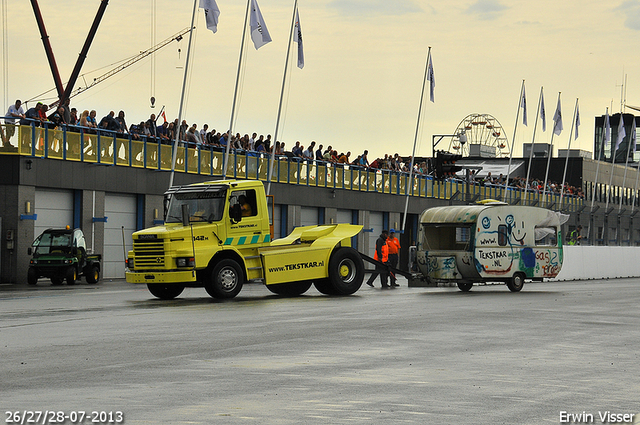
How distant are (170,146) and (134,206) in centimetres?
287

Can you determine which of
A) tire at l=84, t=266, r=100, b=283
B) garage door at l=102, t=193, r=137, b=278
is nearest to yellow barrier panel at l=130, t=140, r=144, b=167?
garage door at l=102, t=193, r=137, b=278

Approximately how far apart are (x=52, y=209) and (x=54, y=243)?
3.73m

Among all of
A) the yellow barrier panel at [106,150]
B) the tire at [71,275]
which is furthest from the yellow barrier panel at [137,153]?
the tire at [71,275]

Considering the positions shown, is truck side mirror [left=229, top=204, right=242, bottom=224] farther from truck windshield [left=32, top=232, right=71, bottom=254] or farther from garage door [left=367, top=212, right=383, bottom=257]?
garage door [left=367, top=212, right=383, bottom=257]

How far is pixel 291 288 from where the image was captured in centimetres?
2678

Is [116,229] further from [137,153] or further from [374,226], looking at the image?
[374,226]

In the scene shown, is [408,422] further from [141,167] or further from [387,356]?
[141,167]

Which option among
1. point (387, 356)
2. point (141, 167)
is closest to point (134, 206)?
point (141, 167)

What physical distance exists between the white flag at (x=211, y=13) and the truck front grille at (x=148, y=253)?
17.6 meters

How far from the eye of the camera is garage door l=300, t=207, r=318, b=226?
5099 cm

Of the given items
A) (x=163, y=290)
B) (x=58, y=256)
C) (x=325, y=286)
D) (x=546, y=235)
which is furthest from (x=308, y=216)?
(x=163, y=290)

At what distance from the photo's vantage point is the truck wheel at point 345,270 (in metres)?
25.9

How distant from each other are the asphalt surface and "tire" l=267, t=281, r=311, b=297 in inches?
150

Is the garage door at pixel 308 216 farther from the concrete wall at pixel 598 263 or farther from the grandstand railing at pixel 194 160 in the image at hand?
the concrete wall at pixel 598 263
